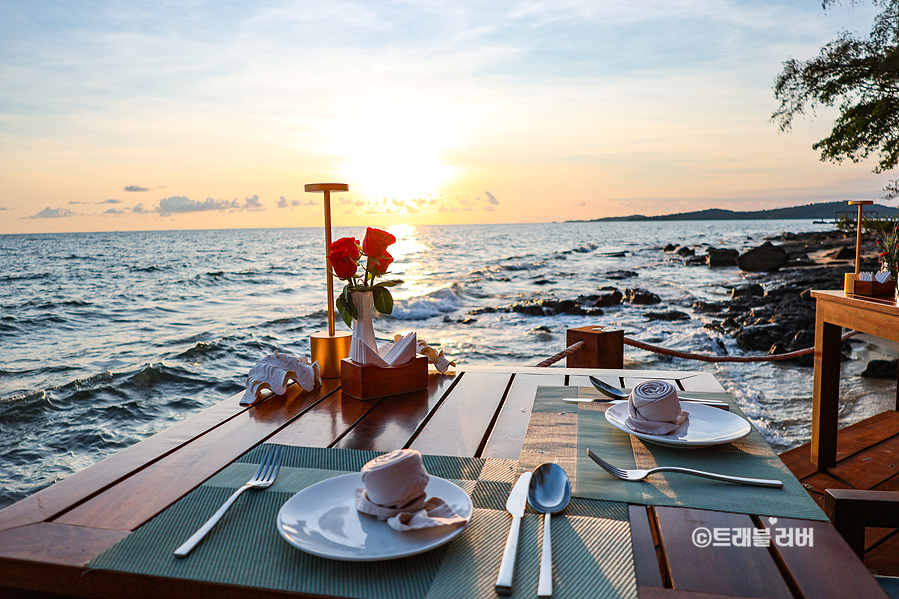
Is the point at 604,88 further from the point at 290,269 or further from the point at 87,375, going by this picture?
the point at 290,269

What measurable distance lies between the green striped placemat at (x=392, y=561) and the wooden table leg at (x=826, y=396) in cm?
256

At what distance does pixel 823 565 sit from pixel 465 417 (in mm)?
781

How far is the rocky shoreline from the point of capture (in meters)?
6.91

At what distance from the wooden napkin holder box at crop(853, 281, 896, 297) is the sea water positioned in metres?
1.68

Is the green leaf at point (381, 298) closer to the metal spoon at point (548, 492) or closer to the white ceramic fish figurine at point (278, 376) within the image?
the white ceramic fish figurine at point (278, 376)

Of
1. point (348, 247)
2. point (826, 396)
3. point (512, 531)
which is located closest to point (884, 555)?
point (826, 396)

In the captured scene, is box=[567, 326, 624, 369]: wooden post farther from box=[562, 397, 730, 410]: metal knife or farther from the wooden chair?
the wooden chair

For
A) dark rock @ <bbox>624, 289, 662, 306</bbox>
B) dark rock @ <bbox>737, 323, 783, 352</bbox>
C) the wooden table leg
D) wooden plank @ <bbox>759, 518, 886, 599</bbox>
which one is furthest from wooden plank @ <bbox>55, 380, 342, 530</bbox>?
dark rock @ <bbox>624, 289, 662, 306</bbox>

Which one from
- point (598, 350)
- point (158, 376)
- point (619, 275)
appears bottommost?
point (158, 376)

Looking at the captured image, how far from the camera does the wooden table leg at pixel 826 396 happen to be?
2652 millimetres

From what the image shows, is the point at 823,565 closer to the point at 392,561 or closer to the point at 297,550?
the point at 392,561

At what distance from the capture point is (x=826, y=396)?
106 inches

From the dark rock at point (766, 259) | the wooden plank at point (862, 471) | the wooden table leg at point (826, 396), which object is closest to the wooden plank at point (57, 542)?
the wooden plank at point (862, 471)

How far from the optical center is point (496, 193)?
28.1 metres
